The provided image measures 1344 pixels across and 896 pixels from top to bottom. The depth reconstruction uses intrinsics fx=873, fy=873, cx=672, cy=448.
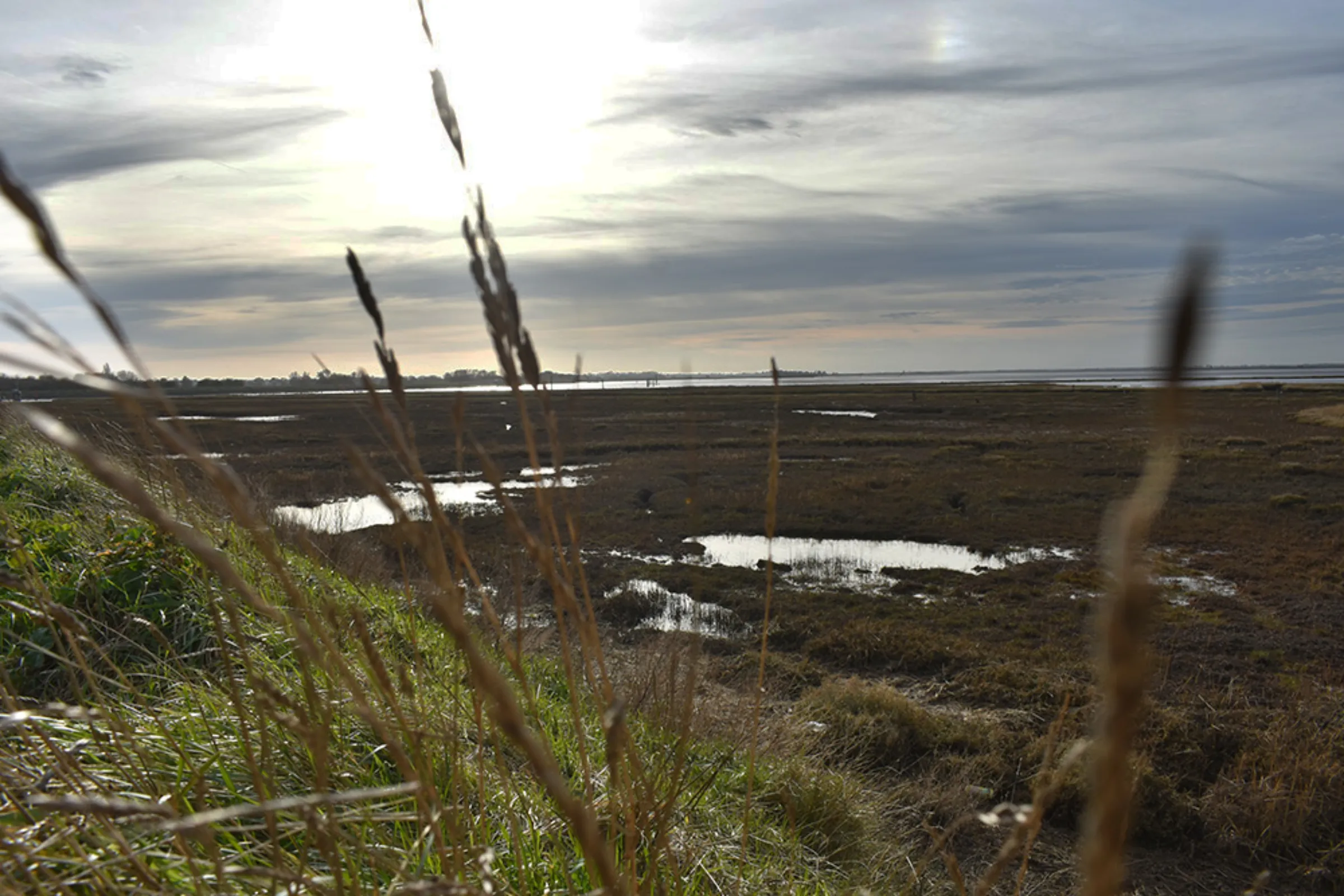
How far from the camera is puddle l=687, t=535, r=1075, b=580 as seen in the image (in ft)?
57.8

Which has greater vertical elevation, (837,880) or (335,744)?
(335,744)

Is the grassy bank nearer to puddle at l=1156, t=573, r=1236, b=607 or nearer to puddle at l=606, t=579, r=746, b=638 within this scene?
puddle at l=606, t=579, r=746, b=638

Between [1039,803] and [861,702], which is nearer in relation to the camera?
[1039,803]

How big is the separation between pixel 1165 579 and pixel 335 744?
1689 cm

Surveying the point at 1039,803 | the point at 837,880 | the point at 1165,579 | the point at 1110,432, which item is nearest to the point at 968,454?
the point at 1110,432

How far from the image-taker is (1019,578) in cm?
1662

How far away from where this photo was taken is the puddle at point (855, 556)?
17625 mm

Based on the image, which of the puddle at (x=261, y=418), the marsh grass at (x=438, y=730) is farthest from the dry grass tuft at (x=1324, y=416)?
the puddle at (x=261, y=418)

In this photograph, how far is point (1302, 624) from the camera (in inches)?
520

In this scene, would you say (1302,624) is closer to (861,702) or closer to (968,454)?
(861,702)

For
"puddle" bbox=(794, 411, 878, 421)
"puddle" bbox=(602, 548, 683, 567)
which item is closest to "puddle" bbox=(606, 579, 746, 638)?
"puddle" bbox=(602, 548, 683, 567)

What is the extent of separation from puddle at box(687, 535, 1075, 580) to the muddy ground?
535 millimetres

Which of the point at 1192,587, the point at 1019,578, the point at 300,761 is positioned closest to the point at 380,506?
the point at 1019,578

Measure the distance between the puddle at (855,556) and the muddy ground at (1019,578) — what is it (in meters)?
0.54
